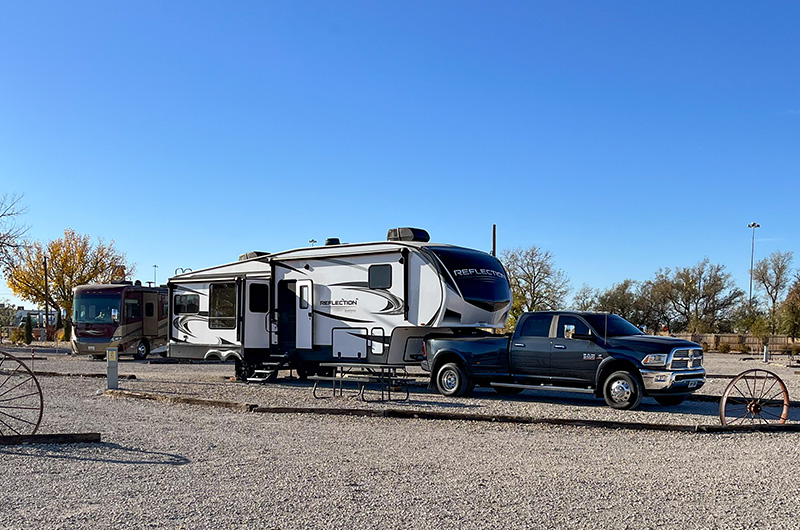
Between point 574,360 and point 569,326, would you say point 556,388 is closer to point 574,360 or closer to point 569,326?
point 574,360

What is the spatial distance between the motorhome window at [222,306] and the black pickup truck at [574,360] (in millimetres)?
5902

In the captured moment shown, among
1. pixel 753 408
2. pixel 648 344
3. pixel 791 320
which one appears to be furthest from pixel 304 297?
pixel 791 320

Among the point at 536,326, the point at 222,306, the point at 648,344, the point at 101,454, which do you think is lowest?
the point at 101,454

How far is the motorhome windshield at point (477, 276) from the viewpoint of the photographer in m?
15.9

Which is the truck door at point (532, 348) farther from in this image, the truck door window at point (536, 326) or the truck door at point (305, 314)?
the truck door at point (305, 314)

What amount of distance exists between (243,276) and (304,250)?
6.37 ft

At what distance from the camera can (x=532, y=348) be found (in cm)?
1444

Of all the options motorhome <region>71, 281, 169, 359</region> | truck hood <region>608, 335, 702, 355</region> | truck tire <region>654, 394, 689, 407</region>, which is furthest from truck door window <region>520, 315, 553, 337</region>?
motorhome <region>71, 281, 169, 359</region>

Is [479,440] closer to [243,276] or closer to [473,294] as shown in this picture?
[473,294]

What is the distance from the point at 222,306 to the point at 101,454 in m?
10.9

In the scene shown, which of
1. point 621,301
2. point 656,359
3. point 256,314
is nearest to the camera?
point 656,359

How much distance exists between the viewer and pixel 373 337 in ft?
55.0

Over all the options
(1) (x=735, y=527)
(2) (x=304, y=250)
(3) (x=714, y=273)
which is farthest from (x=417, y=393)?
(3) (x=714, y=273)

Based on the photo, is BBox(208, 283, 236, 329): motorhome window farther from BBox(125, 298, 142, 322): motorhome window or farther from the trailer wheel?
the trailer wheel
